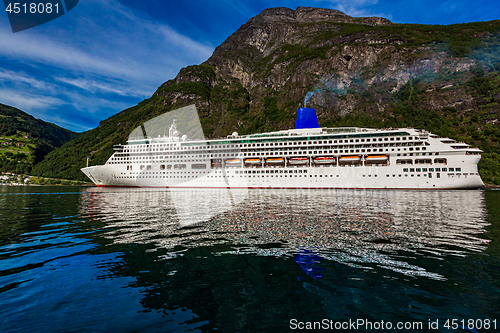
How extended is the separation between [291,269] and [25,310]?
7313 millimetres

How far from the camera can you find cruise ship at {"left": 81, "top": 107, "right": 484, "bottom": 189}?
5400 centimetres

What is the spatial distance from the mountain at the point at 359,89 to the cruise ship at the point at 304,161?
44182 millimetres

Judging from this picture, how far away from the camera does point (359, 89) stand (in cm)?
13050

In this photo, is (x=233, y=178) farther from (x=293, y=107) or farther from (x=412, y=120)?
(x=412, y=120)

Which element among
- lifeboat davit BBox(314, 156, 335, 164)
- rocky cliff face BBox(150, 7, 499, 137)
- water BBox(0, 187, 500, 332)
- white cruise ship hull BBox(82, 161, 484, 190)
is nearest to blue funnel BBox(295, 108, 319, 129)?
lifeboat davit BBox(314, 156, 335, 164)

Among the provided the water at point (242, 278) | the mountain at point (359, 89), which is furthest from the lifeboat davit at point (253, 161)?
the mountain at point (359, 89)

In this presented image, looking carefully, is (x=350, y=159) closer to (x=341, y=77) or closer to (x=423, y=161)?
(x=423, y=161)

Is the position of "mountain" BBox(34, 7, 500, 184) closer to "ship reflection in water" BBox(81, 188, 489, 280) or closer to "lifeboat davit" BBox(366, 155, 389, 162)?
"lifeboat davit" BBox(366, 155, 389, 162)

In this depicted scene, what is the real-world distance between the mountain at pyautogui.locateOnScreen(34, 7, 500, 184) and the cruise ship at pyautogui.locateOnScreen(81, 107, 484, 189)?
44.2m

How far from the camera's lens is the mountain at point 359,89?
10862 cm

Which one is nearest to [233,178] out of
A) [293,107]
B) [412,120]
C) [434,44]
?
[293,107]

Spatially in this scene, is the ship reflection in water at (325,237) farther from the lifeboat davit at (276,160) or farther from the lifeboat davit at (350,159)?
the lifeboat davit at (276,160)

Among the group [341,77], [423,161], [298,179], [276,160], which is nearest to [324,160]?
[298,179]

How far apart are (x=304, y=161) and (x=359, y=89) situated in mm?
92573
